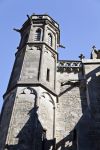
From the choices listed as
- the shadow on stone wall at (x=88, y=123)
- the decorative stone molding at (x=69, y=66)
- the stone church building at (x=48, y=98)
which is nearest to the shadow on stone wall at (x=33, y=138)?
the stone church building at (x=48, y=98)

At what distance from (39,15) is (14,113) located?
27.3ft

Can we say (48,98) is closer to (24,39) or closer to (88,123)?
(88,123)

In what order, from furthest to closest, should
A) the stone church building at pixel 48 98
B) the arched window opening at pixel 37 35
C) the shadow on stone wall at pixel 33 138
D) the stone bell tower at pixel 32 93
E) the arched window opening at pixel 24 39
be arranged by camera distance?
the arched window opening at pixel 24 39, the arched window opening at pixel 37 35, the stone bell tower at pixel 32 93, the stone church building at pixel 48 98, the shadow on stone wall at pixel 33 138

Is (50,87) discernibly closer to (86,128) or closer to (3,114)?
(3,114)

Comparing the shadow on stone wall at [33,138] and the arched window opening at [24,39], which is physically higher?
the arched window opening at [24,39]

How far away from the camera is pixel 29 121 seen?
1169 centimetres

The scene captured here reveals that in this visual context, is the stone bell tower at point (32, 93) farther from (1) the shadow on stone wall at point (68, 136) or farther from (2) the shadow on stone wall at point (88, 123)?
(2) the shadow on stone wall at point (88, 123)

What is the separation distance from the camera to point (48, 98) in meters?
13.3

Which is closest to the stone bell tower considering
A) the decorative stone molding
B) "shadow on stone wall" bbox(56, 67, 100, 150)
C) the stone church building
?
the stone church building

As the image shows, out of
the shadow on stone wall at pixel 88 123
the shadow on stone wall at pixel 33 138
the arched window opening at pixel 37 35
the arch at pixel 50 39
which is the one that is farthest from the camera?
the arch at pixel 50 39

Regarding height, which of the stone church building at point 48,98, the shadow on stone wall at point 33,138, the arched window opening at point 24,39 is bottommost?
the shadow on stone wall at point 33,138

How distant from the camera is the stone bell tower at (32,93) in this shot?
11182 mm

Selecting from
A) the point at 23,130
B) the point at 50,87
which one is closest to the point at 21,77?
the point at 50,87

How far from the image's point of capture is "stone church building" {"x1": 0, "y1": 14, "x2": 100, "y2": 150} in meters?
11.0
